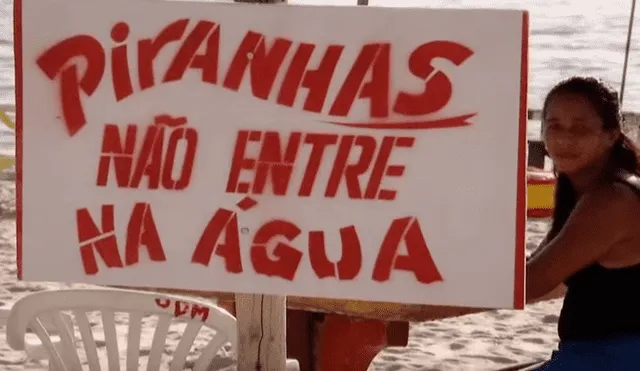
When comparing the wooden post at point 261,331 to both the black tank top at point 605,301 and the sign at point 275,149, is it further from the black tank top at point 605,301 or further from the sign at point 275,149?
the black tank top at point 605,301

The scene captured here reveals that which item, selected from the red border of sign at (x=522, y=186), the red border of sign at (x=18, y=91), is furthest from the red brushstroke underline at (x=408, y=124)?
the red border of sign at (x=18, y=91)

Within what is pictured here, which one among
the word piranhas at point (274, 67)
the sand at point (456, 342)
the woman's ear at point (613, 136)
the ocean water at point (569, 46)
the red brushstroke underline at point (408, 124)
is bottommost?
the sand at point (456, 342)

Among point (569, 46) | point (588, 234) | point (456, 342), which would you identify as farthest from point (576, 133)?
point (569, 46)

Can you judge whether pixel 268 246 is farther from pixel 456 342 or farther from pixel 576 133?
pixel 456 342

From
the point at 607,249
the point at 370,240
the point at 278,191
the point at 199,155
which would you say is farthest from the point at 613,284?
the point at 199,155

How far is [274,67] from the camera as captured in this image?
1565 millimetres

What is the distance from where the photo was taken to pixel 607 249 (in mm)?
1680

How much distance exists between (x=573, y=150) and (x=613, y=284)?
243mm

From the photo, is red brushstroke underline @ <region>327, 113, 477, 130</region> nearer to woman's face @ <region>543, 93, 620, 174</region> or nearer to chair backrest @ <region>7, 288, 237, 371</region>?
woman's face @ <region>543, 93, 620, 174</region>

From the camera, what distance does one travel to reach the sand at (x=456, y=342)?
4367mm

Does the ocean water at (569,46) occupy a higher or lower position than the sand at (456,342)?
higher

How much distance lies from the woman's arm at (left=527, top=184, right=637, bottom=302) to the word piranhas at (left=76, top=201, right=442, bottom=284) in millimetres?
218

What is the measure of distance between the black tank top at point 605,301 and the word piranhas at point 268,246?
13.9 inches

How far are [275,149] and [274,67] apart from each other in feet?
0.42
